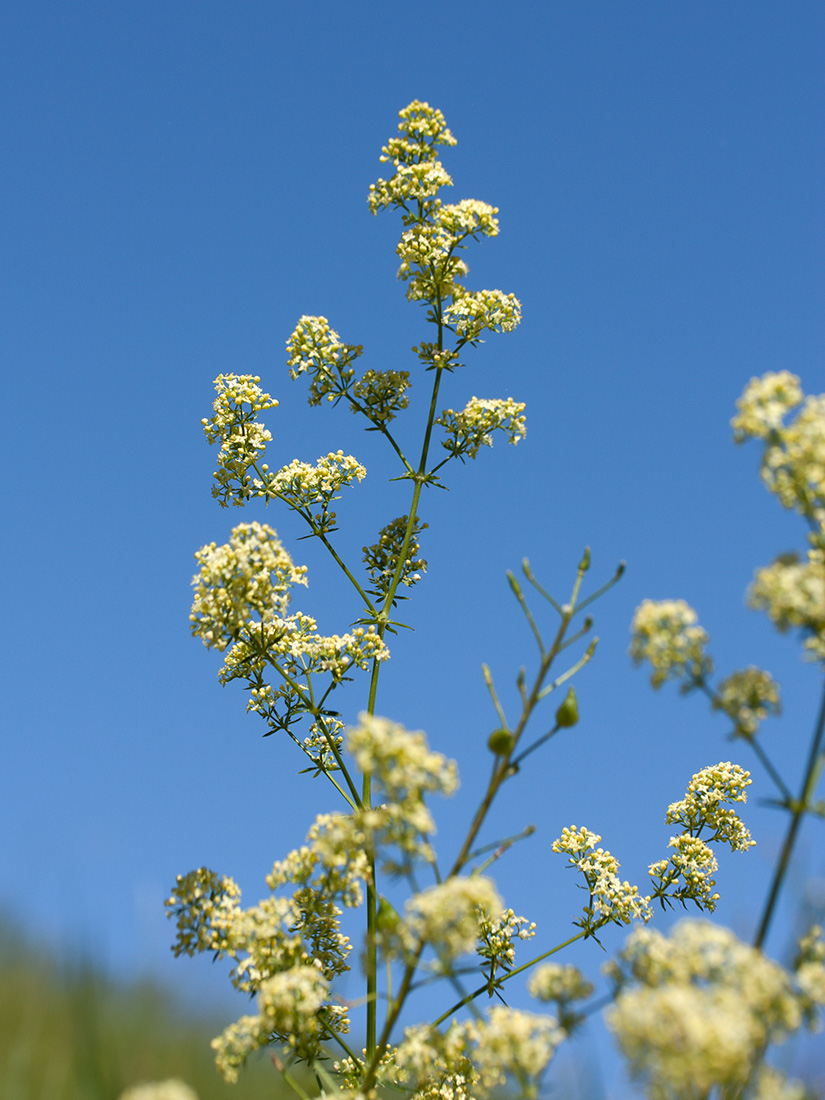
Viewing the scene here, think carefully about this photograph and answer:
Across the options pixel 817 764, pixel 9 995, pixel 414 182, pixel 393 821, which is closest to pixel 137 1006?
pixel 9 995

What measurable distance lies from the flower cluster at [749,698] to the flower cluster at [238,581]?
2.31m

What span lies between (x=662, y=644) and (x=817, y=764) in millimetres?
672

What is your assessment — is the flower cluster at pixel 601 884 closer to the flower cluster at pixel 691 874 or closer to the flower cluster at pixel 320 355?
the flower cluster at pixel 691 874

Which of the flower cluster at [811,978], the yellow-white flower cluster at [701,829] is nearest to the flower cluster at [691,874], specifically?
the yellow-white flower cluster at [701,829]

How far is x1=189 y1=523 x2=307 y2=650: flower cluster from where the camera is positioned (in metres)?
4.54

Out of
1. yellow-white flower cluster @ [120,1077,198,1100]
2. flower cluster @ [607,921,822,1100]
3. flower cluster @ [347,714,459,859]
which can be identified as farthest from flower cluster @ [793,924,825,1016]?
yellow-white flower cluster @ [120,1077,198,1100]

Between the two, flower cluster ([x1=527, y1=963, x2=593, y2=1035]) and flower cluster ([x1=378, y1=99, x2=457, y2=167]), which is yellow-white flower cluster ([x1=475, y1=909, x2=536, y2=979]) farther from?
flower cluster ([x1=378, y1=99, x2=457, y2=167])

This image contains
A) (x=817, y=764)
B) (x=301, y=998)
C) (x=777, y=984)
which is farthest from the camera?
(x=301, y=998)

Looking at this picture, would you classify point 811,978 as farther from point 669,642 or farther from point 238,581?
point 238,581

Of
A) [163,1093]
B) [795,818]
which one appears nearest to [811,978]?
[795,818]

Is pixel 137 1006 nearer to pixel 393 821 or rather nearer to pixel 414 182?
pixel 393 821

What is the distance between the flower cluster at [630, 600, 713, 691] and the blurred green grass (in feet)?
9.18

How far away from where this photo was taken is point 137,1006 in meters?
4.80

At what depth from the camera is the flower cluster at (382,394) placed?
6758 millimetres
